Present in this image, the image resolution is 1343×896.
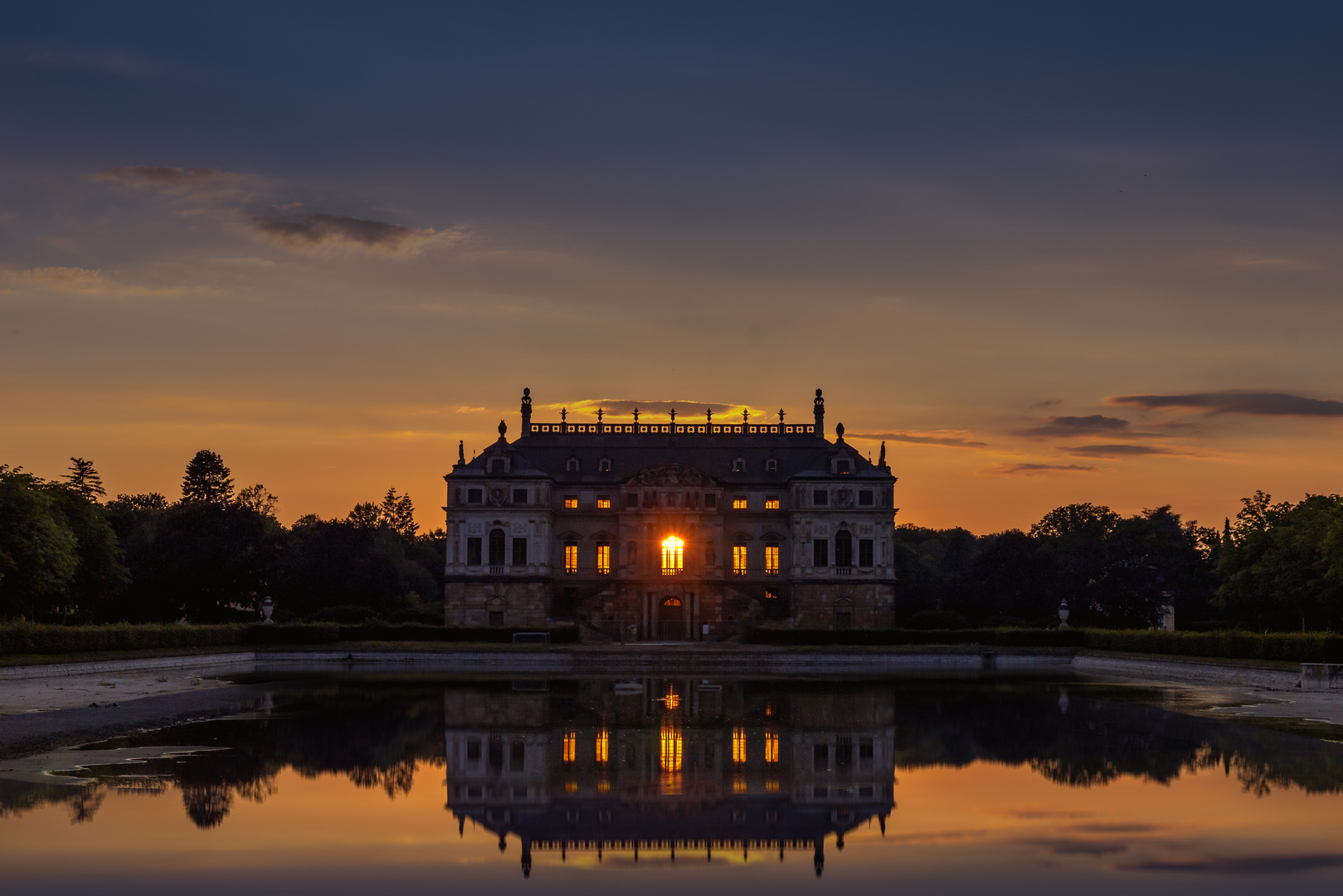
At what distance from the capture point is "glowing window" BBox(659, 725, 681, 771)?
2709 cm

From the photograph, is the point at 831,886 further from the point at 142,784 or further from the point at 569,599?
the point at 569,599

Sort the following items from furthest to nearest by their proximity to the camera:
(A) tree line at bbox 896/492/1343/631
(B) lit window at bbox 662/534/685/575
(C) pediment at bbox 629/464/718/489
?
1. (C) pediment at bbox 629/464/718/489
2. (B) lit window at bbox 662/534/685/575
3. (A) tree line at bbox 896/492/1343/631

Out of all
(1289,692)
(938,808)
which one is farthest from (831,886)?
(1289,692)

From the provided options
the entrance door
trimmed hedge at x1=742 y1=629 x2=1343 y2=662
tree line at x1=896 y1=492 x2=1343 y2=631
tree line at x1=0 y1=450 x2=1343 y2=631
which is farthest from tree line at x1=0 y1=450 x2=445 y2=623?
tree line at x1=896 y1=492 x2=1343 y2=631

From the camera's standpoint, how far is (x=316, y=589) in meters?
101

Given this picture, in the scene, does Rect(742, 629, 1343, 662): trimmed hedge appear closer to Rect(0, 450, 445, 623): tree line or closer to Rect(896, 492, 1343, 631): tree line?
Rect(896, 492, 1343, 631): tree line

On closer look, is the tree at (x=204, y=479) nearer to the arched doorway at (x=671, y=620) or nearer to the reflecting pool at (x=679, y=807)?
the arched doorway at (x=671, y=620)

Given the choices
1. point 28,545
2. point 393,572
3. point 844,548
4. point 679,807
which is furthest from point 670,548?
point 679,807

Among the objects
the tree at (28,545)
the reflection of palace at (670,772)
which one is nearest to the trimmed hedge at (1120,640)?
the reflection of palace at (670,772)

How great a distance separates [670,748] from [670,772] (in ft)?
12.6

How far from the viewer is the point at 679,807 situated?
72.6 feet

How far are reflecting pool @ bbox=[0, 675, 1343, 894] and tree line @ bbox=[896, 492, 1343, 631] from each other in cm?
4240

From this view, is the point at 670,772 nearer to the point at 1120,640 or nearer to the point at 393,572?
the point at 1120,640

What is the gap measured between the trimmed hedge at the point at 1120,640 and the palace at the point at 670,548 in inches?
391
